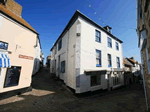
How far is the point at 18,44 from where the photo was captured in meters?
6.98

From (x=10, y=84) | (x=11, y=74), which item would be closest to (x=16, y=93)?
(x=10, y=84)

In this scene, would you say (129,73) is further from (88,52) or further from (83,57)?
(83,57)

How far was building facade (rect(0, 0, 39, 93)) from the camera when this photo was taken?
588cm

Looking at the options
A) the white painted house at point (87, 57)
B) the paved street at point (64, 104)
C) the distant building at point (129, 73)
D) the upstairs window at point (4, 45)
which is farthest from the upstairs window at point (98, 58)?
the distant building at point (129, 73)

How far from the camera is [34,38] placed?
860 cm

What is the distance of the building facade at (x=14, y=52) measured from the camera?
5879 millimetres

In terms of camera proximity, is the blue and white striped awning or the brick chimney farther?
the brick chimney

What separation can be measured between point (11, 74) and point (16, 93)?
6.35 feet

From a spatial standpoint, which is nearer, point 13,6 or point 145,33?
point 145,33

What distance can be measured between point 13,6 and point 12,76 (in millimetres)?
8974

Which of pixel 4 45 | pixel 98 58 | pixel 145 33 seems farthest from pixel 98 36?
pixel 4 45

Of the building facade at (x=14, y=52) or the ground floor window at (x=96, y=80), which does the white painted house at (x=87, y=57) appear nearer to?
the ground floor window at (x=96, y=80)

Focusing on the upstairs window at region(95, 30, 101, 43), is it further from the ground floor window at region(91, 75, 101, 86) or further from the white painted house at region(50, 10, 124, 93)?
the ground floor window at region(91, 75, 101, 86)

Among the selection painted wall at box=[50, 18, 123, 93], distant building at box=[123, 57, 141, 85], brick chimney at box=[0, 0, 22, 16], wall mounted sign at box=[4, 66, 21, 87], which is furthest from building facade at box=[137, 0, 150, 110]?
distant building at box=[123, 57, 141, 85]
